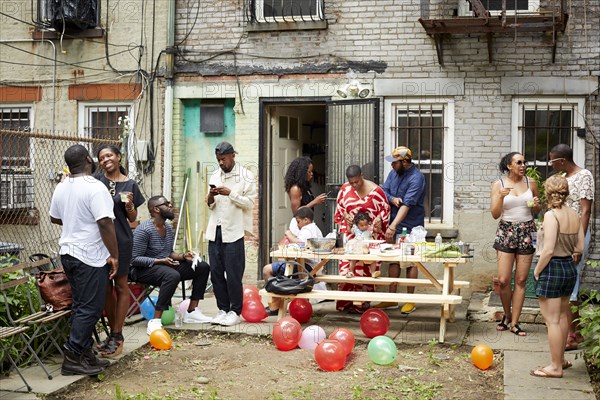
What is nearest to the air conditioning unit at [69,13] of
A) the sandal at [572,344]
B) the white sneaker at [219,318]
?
the white sneaker at [219,318]

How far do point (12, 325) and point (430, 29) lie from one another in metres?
6.58

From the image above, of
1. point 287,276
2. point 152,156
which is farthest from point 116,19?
point 287,276

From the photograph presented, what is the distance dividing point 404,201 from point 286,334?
263 cm

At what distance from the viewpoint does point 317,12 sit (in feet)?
38.5

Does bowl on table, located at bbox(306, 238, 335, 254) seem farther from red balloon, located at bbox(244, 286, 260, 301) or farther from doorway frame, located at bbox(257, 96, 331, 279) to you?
doorway frame, located at bbox(257, 96, 331, 279)

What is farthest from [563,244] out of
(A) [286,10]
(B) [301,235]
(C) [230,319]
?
(A) [286,10]

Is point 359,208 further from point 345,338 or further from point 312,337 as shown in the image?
point 345,338

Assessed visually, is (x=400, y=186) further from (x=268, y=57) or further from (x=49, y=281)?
(x=49, y=281)

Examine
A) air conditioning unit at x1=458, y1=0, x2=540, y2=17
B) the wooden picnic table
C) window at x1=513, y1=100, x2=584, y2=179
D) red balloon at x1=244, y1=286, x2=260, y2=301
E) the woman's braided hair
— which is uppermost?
air conditioning unit at x1=458, y1=0, x2=540, y2=17

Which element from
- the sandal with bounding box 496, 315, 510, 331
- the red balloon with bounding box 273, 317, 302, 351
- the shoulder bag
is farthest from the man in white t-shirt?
the sandal with bounding box 496, 315, 510, 331

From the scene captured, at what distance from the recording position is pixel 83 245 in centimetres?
682

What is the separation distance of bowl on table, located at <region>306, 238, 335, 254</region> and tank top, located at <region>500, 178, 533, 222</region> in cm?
188

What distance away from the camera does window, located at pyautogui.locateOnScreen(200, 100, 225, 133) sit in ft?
40.0

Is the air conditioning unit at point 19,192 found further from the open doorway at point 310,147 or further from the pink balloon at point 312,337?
the pink balloon at point 312,337
